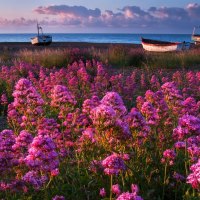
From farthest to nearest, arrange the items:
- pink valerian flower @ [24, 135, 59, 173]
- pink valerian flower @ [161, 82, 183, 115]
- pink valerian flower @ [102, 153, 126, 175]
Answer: pink valerian flower @ [161, 82, 183, 115] < pink valerian flower @ [24, 135, 59, 173] < pink valerian flower @ [102, 153, 126, 175]

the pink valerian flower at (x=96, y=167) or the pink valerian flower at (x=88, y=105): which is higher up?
the pink valerian flower at (x=88, y=105)

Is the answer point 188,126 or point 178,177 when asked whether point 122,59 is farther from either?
point 188,126

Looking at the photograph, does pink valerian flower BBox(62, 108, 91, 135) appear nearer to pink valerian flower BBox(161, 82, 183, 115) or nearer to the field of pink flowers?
the field of pink flowers

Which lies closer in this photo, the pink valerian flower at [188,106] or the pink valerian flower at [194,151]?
the pink valerian flower at [194,151]

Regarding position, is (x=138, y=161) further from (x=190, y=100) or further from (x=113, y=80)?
(x=113, y=80)

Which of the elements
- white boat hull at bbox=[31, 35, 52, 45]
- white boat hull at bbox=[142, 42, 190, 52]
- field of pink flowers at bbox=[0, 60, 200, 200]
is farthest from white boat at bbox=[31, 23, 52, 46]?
field of pink flowers at bbox=[0, 60, 200, 200]

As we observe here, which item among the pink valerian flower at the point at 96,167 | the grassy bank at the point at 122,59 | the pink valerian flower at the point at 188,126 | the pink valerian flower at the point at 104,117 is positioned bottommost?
the grassy bank at the point at 122,59

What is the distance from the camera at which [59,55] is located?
65.0ft

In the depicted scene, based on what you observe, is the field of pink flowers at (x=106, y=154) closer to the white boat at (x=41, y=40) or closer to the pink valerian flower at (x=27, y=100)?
the pink valerian flower at (x=27, y=100)

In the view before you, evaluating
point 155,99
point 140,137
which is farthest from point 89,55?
point 140,137

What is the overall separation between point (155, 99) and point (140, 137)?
1413 millimetres

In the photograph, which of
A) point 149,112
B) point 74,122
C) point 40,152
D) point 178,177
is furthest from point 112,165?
point 74,122

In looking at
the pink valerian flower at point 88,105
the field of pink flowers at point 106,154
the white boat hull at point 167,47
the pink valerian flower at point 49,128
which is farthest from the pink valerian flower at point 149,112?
the white boat hull at point 167,47

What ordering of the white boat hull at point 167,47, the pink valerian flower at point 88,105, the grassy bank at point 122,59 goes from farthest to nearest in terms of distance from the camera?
the white boat hull at point 167,47, the grassy bank at point 122,59, the pink valerian flower at point 88,105
